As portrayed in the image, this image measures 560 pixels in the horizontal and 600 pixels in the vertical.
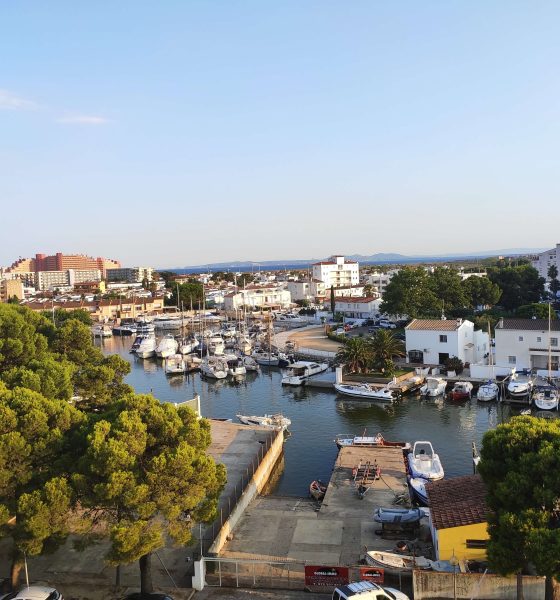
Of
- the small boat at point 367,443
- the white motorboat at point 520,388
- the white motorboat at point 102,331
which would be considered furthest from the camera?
the white motorboat at point 102,331

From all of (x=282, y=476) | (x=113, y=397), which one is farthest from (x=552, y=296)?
(x=113, y=397)

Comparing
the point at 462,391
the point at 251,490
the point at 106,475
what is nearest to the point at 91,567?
the point at 106,475

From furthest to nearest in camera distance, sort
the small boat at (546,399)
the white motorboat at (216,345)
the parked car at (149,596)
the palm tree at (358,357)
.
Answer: the white motorboat at (216,345), the palm tree at (358,357), the small boat at (546,399), the parked car at (149,596)

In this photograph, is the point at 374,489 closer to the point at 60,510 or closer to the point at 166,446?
the point at 166,446

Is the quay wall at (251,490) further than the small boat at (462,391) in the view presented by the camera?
No

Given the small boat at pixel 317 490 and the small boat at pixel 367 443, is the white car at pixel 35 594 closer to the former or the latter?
the small boat at pixel 317 490

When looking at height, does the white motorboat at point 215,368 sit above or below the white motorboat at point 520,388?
below

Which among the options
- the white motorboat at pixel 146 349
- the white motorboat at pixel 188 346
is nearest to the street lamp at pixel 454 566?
the white motorboat at pixel 188 346

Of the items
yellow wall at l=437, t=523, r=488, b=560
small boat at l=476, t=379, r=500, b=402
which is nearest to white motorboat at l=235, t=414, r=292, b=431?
small boat at l=476, t=379, r=500, b=402
